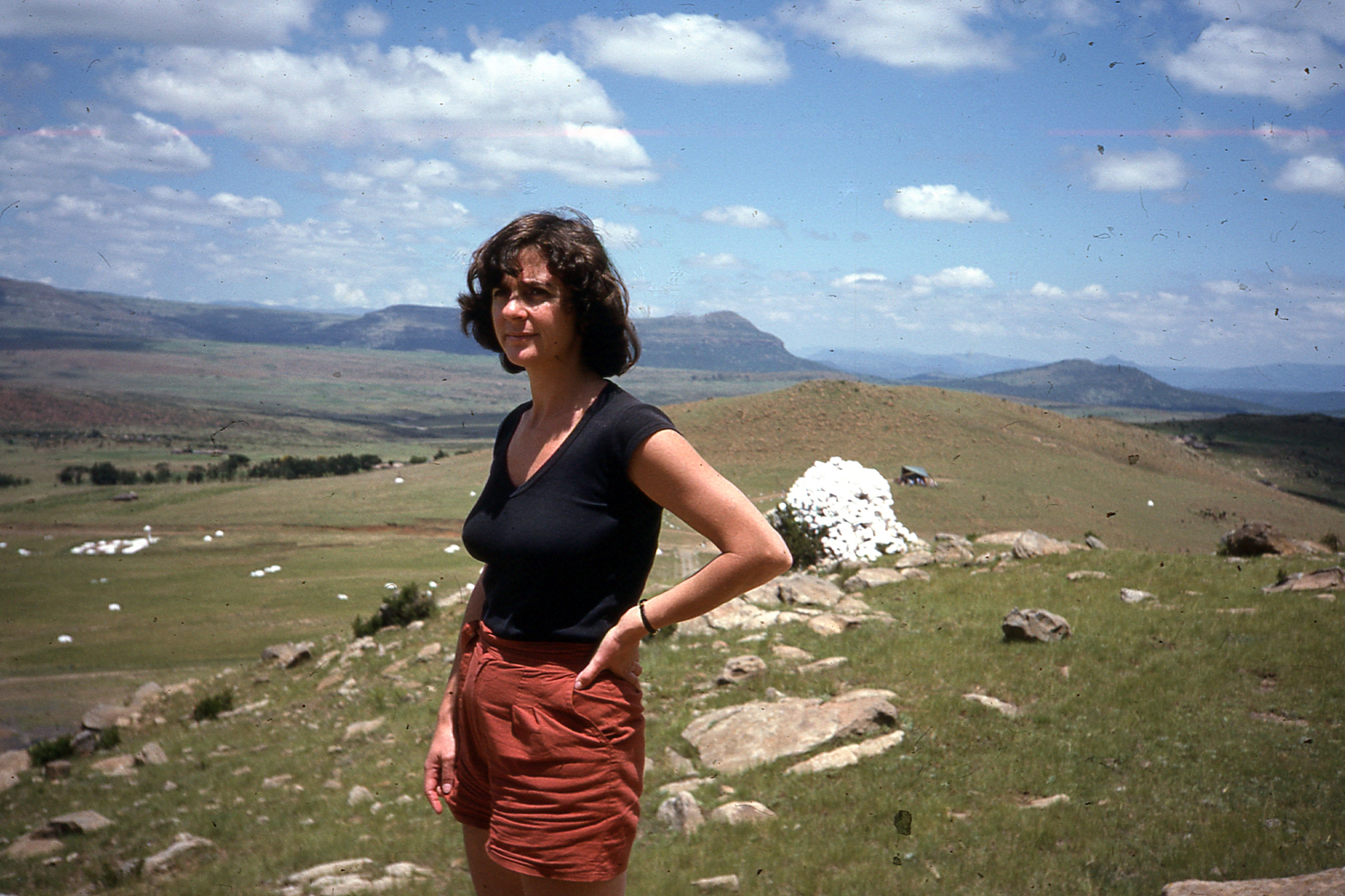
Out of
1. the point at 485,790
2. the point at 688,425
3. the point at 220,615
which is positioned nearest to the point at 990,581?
the point at 485,790

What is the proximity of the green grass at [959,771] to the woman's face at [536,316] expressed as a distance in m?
3.61

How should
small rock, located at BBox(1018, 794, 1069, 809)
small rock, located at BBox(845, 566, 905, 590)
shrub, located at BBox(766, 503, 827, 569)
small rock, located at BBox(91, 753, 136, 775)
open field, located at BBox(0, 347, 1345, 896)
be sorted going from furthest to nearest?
shrub, located at BBox(766, 503, 827, 569) → small rock, located at BBox(845, 566, 905, 590) → small rock, located at BBox(91, 753, 136, 775) → small rock, located at BBox(1018, 794, 1069, 809) → open field, located at BBox(0, 347, 1345, 896)

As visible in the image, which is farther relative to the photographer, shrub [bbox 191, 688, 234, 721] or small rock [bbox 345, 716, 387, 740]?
shrub [bbox 191, 688, 234, 721]

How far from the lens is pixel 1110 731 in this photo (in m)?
6.76

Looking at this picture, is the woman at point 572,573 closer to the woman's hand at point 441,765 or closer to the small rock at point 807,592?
the woman's hand at point 441,765

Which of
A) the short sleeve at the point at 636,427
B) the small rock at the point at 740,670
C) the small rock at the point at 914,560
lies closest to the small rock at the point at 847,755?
the small rock at the point at 740,670

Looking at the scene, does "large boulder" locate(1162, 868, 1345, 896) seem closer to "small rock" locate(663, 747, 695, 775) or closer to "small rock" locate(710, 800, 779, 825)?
"small rock" locate(710, 800, 779, 825)

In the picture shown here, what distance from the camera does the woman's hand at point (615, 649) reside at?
2.42 metres

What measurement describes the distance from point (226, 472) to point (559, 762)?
68.0 m

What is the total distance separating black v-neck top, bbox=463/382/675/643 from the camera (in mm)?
2443

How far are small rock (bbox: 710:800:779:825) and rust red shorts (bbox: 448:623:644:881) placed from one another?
3.61m

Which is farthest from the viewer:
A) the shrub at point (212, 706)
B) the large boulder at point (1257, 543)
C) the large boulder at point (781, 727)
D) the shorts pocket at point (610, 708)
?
the large boulder at point (1257, 543)

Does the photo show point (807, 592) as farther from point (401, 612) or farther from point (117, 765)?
point (117, 765)

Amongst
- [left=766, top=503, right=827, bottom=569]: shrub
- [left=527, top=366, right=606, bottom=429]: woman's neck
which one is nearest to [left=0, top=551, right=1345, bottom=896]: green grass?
[left=527, top=366, right=606, bottom=429]: woman's neck
